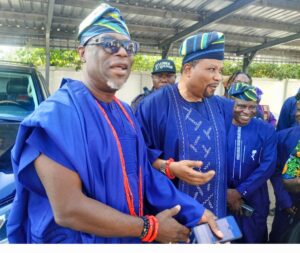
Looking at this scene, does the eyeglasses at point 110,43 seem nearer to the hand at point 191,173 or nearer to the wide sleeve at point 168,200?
the wide sleeve at point 168,200

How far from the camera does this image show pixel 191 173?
5.82 feet

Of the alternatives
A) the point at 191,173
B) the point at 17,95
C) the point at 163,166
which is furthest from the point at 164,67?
the point at 191,173

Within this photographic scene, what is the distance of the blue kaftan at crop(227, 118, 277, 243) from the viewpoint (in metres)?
2.79

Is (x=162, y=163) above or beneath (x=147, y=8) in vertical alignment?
beneath

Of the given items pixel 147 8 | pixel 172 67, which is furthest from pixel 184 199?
pixel 147 8

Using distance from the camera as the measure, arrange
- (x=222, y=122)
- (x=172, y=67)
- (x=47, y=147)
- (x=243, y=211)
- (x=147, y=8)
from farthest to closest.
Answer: (x=147, y=8)
(x=172, y=67)
(x=243, y=211)
(x=222, y=122)
(x=47, y=147)

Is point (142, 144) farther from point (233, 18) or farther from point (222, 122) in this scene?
point (233, 18)

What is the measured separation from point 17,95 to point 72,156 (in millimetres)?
2947

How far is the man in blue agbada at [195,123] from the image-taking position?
2.04 m

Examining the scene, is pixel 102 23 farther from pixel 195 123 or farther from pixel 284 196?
pixel 284 196

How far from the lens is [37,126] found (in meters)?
1.19

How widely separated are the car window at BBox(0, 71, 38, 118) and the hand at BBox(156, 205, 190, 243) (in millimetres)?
2474

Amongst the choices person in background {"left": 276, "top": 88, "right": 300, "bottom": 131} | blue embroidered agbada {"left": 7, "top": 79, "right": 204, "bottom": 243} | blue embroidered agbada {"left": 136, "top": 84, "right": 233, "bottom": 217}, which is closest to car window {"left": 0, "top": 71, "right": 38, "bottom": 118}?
blue embroidered agbada {"left": 136, "top": 84, "right": 233, "bottom": 217}
